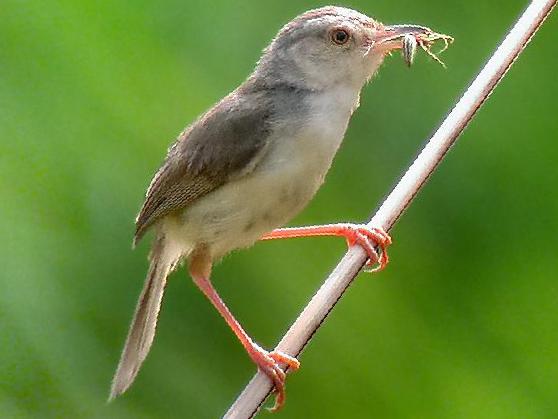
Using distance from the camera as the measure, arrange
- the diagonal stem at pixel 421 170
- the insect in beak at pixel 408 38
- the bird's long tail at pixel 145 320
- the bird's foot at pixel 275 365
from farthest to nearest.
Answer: the bird's long tail at pixel 145 320
the insect in beak at pixel 408 38
the bird's foot at pixel 275 365
the diagonal stem at pixel 421 170

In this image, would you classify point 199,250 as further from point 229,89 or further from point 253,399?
point 253,399

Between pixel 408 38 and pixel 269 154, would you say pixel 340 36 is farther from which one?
pixel 269 154

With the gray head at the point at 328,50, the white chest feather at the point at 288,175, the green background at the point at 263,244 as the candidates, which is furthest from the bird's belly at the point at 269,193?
the green background at the point at 263,244

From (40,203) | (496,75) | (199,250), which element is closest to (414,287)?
(199,250)

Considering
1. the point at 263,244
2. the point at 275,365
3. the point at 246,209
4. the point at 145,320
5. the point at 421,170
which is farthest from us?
the point at 263,244

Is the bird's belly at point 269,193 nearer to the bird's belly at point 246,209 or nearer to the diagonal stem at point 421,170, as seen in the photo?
the bird's belly at point 246,209

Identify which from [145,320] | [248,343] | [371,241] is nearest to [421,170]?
[371,241]
